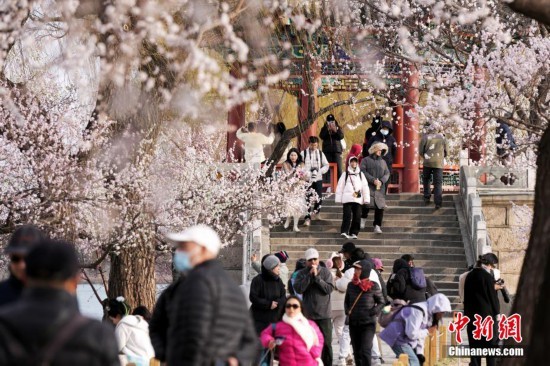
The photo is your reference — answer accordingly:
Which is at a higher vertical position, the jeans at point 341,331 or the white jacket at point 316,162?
the white jacket at point 316,162

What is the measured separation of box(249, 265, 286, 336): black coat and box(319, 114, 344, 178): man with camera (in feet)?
37.0

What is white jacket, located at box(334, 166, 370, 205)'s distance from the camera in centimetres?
2322

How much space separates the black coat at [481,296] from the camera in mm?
14273

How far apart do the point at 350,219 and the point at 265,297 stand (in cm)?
998

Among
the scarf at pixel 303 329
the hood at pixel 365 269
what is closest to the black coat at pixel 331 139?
the hood at pixel 365 269

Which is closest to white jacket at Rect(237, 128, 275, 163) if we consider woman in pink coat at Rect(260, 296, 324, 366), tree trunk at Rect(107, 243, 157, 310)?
tree trunk at Rect(107, 243, 157, 310)

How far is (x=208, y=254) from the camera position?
7.30 meters

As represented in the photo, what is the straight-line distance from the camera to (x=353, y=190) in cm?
2319

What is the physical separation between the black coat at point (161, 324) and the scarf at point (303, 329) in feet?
10.9

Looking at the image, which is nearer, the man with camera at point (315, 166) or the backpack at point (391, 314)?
the backpack at point (391, 314)

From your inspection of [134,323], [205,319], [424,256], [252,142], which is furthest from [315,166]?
[205,319]

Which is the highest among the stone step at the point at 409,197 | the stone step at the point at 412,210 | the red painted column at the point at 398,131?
the red painted column at the point at 398,131

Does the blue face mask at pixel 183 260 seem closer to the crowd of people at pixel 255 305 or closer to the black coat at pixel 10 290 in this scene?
the crowd of people at pixel 255 305

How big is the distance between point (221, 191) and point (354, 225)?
2.71 meters
